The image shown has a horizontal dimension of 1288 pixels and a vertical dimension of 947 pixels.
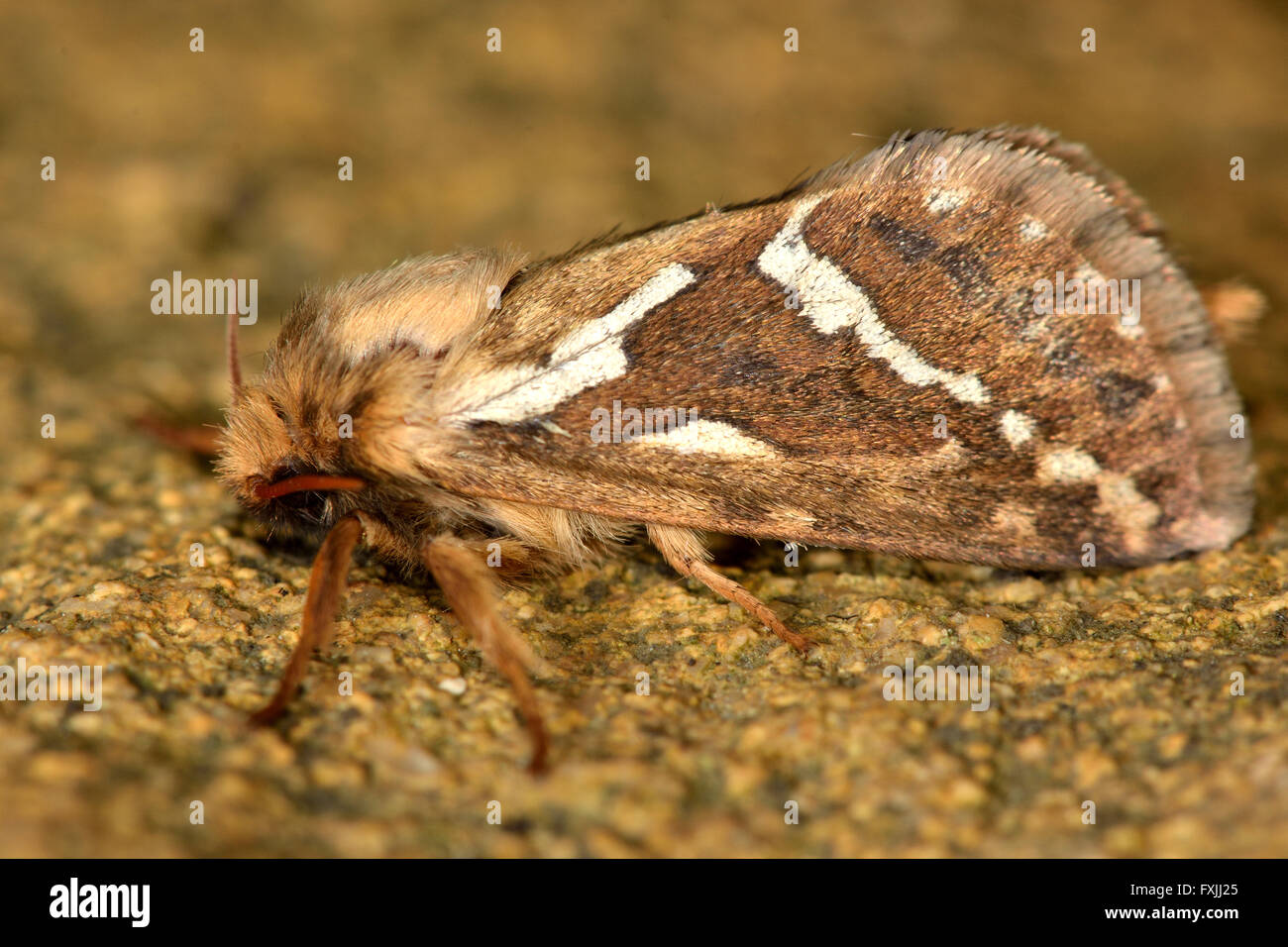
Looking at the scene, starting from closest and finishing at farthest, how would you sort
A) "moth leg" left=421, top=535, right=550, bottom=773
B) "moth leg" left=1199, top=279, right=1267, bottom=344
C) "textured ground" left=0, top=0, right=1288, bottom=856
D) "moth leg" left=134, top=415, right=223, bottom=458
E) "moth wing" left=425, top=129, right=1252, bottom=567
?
Result: "textured ground" left=0, top=0, right=1288, bottom=856, "moth leg" left=421, top=535, right=550, bottom=773, "moth wing" left=425, top=129, right=1252, bottom=567, "moth leg" left=1199, top=279, right=1267, bottom=344, "moth leg" left=134, top=415, right=223, bottom=458

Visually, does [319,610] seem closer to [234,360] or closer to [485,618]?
[485,618]

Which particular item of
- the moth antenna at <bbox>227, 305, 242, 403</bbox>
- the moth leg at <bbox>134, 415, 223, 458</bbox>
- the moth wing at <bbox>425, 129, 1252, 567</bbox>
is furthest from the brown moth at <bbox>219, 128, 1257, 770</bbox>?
the moth leg at <bbox>134, 415, 223, 458</bbox>

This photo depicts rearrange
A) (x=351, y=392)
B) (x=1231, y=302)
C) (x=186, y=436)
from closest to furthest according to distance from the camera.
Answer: (x=351, y=392), (x=1231, y=302), (x=186, y=436)

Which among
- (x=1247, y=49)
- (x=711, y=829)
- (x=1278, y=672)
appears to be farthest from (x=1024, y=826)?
(x=1247, y=49)

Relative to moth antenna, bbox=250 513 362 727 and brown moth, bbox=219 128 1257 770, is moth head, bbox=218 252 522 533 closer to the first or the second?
brown moth, bbox=219 128 1257 770

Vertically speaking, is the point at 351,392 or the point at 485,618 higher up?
the point at 351,392

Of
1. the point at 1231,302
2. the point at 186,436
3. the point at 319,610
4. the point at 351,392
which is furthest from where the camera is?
the point at 186,436

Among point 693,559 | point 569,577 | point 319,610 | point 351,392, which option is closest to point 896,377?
point 693,559

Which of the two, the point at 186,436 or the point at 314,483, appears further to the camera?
the point at 186,436
